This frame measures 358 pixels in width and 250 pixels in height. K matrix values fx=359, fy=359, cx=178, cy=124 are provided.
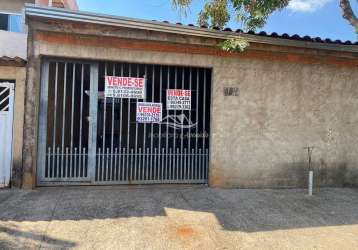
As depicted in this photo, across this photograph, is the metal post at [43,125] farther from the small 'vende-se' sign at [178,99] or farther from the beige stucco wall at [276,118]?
the small 'vende-se' sign at [178,99]

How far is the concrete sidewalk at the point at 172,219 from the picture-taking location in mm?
4508

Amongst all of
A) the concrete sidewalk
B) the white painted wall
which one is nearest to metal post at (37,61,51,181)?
the concrete sidewalk

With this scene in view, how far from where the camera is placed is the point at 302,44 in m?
7.25

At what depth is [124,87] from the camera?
7031 millimetres

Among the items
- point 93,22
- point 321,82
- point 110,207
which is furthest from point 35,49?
point 321,82

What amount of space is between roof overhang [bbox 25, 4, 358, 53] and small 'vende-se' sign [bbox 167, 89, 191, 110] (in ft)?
3.92

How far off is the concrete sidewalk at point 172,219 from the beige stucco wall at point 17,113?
0.40 m

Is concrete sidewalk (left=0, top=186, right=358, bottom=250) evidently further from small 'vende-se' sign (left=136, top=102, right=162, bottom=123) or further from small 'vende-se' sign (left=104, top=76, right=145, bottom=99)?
small 'vende-se' sign (left=104, top=76, right=145, bottom=99)

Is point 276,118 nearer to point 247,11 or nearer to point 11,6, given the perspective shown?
point 247,11

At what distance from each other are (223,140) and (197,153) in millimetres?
604

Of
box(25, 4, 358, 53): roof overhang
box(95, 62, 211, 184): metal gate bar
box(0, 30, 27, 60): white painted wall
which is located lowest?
box(95, 62, 211, 184): metal gate bar

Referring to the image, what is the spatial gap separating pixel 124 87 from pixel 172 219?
2.92 metres

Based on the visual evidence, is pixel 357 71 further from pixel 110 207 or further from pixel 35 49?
pixel 35 49

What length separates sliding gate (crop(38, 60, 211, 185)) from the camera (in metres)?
6.78
